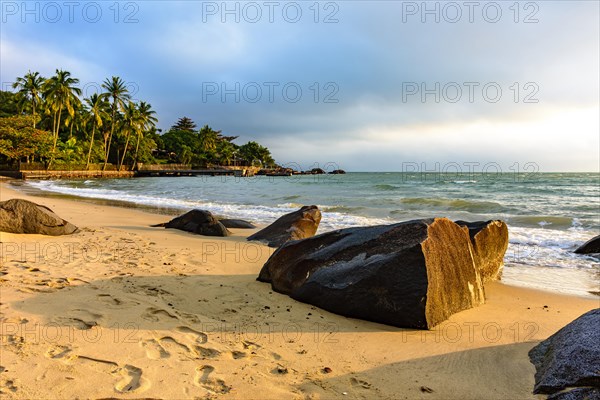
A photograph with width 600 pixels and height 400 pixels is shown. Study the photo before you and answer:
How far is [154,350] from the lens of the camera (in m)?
3.17

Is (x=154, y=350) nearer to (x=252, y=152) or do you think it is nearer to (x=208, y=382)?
(x=208, y=382)

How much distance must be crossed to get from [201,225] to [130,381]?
310 inches

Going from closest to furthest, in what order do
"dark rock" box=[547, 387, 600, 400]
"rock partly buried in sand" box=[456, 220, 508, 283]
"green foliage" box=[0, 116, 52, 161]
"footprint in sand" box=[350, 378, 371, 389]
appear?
"dark rock" box=[547, 387, 600, 400]
"footprint in sand" box=[350, 378, 371, 389]
"rock partly buried in sand" box=[456, 220, 508, 283]
"green foliage" box=[0, 116, 52, 161]

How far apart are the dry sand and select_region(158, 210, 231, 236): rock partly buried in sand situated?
4.32 meters

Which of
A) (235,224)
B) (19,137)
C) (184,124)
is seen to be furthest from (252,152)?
(235,224)

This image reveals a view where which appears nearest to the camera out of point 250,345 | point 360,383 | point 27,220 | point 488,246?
point 360,383

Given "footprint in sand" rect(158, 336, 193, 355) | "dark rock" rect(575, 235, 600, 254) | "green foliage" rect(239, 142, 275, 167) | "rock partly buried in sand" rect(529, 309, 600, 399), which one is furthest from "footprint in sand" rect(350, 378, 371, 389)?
"green foliage" rect(239, 142, 275, 167)

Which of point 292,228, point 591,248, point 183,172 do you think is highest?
point 183,172

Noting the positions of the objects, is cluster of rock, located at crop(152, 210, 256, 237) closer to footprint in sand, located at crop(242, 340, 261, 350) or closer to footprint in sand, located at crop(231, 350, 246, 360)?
footprint in sand, located at crop(242, 340, 261, 350)

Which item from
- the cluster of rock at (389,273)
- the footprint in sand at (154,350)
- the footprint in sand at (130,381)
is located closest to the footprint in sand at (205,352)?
the footprint in sand at (154,350)

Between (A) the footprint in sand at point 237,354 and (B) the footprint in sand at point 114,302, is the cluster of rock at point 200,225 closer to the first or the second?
(B) the footprint in sand at point 114,302

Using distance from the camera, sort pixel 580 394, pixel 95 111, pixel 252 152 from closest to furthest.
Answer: pixel 580 394 → pixel 95 111 → pixel 252 152

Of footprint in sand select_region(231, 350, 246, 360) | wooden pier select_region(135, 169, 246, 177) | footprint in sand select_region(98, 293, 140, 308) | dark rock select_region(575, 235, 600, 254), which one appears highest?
wooden pier select_region(135, 169, 246, 177)

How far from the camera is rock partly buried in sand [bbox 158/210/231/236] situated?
10.2 m
